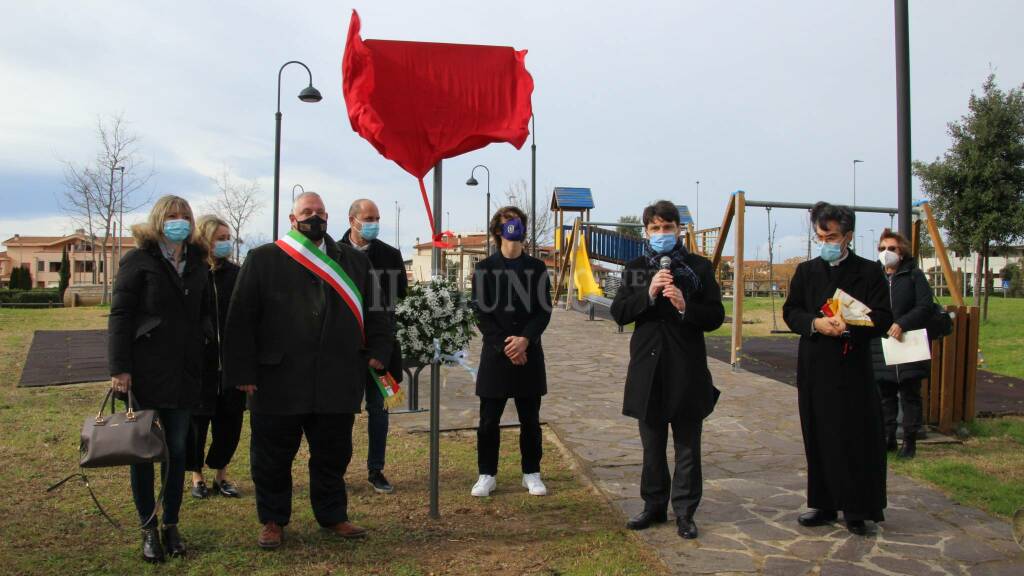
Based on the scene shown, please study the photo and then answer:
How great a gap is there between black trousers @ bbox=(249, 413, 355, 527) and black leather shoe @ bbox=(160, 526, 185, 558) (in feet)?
1.43

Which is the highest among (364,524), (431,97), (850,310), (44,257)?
(44,257)

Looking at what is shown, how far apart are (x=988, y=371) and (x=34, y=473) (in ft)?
40.2

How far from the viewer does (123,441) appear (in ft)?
12.4

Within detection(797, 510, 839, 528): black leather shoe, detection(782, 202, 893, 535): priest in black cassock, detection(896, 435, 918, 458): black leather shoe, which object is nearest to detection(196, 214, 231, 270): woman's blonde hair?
detection(782, 202, 893, 535): priest in black cassock

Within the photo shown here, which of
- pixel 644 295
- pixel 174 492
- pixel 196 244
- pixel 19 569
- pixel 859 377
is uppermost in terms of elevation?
pixel 196 244

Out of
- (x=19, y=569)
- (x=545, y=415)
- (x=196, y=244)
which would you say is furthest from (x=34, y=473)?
(x=545, y=415)

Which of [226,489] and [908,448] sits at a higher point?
[908,448]

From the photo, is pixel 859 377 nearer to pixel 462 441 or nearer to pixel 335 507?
pixel 335 507

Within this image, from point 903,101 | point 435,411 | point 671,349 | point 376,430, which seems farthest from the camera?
point 903,101

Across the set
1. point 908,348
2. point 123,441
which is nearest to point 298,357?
point 123,441

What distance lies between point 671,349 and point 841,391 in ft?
3.48

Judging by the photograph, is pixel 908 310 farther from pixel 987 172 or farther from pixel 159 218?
pixel 987 172

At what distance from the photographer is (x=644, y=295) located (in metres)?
4.49

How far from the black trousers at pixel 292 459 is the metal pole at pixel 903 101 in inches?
204
